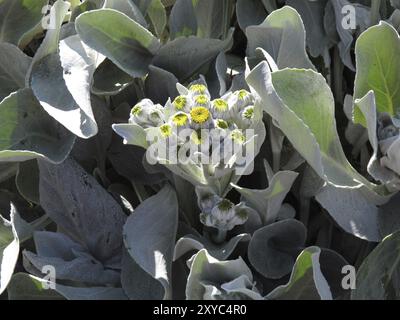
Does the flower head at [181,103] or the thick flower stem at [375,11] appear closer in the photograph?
the flower head at [181,103]

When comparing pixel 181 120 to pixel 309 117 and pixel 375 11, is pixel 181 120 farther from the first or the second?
pixel 375 11

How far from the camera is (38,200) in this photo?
3.53ft

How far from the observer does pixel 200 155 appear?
2.81 feet

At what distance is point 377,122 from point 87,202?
409 mm

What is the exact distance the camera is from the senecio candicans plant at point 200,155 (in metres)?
0.88

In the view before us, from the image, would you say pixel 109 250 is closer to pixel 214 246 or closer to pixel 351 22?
pixel 214 246

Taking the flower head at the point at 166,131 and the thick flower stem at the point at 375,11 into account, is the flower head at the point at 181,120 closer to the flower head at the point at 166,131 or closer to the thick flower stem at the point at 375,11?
the flower head at the point at 166,131

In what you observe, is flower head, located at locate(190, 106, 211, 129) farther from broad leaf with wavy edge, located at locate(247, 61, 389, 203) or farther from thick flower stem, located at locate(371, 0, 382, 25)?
thick flower stem, located at locate(371, 0, 382, 25)

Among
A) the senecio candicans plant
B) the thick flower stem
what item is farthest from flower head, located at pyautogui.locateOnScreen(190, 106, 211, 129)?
the thick flower stem

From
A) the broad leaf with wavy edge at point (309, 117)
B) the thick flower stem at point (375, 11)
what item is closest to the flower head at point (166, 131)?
the broad leaf with wavy edge at point (309, 117)

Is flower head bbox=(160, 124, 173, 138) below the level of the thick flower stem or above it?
above

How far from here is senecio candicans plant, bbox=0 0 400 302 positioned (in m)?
0.88
